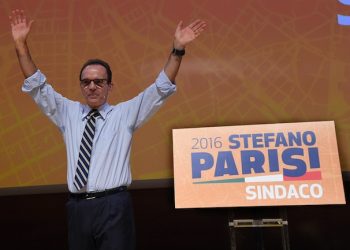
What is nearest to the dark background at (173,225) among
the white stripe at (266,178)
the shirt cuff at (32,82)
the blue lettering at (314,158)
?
the white stripe at (266,178)

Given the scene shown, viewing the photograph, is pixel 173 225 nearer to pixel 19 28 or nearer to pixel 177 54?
pixel 177 54

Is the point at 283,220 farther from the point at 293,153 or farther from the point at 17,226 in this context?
the point at 17,226

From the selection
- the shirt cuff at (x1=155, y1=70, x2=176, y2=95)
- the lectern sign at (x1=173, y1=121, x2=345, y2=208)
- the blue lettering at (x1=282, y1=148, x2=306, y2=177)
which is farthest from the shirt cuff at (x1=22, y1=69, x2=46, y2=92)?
the blue lettering at (x1=282, y1=148, x2=306, y2=177)

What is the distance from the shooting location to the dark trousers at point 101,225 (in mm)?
1251

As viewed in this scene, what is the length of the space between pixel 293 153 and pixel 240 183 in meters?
0.35

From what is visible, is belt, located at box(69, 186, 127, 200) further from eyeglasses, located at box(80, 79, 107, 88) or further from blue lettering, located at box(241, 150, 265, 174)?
blue lettering, located at box(241, 150, 265, 174)

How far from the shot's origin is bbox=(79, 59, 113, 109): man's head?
1395 millimetres

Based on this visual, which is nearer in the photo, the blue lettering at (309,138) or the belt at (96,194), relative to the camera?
the belt at (96,194)

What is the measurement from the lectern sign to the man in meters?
0.84

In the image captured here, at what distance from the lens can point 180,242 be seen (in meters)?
2.45

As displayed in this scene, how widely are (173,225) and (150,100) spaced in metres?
1.30

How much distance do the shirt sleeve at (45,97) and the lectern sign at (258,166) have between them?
0.92 metres

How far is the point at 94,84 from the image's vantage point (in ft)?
4.56

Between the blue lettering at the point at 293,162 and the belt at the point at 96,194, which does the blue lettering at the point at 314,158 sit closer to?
the blue lettering at the point at 293,162
